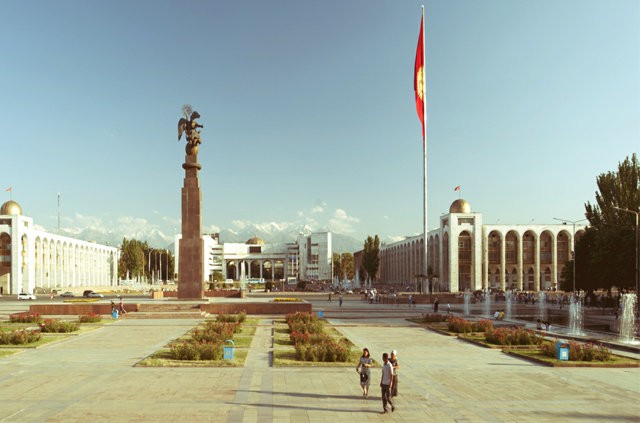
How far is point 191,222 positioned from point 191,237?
3.94 ft

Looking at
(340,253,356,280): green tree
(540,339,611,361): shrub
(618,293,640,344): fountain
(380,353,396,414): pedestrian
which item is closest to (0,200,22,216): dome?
(618,293,640,344): fountain

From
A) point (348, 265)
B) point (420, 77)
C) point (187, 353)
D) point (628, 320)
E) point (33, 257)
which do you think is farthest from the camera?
point (348, 265)

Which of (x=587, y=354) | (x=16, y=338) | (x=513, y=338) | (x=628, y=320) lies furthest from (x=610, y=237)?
(x=16, y=338)

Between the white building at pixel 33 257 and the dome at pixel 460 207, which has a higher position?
the dome at pixel 460 207

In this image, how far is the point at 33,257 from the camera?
3767 inches

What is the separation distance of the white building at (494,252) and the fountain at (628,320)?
56.6 m

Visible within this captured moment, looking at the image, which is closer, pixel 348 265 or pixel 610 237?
pixel 610 237

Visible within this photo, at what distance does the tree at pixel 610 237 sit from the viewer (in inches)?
1941

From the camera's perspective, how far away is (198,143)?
45375mm

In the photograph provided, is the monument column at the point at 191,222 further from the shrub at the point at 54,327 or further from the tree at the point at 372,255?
the tree at the point at 372,255

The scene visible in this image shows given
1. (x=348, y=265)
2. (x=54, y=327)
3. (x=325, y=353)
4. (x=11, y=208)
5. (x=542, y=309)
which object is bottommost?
(x=348, y=265)

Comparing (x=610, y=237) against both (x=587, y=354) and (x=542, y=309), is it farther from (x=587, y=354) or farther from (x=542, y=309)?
(x=587, y=354)

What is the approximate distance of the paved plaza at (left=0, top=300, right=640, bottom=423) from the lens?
13.3 meters

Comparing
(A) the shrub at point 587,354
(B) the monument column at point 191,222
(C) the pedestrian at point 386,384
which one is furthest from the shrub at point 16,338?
(A) the shrub at point 587,354
